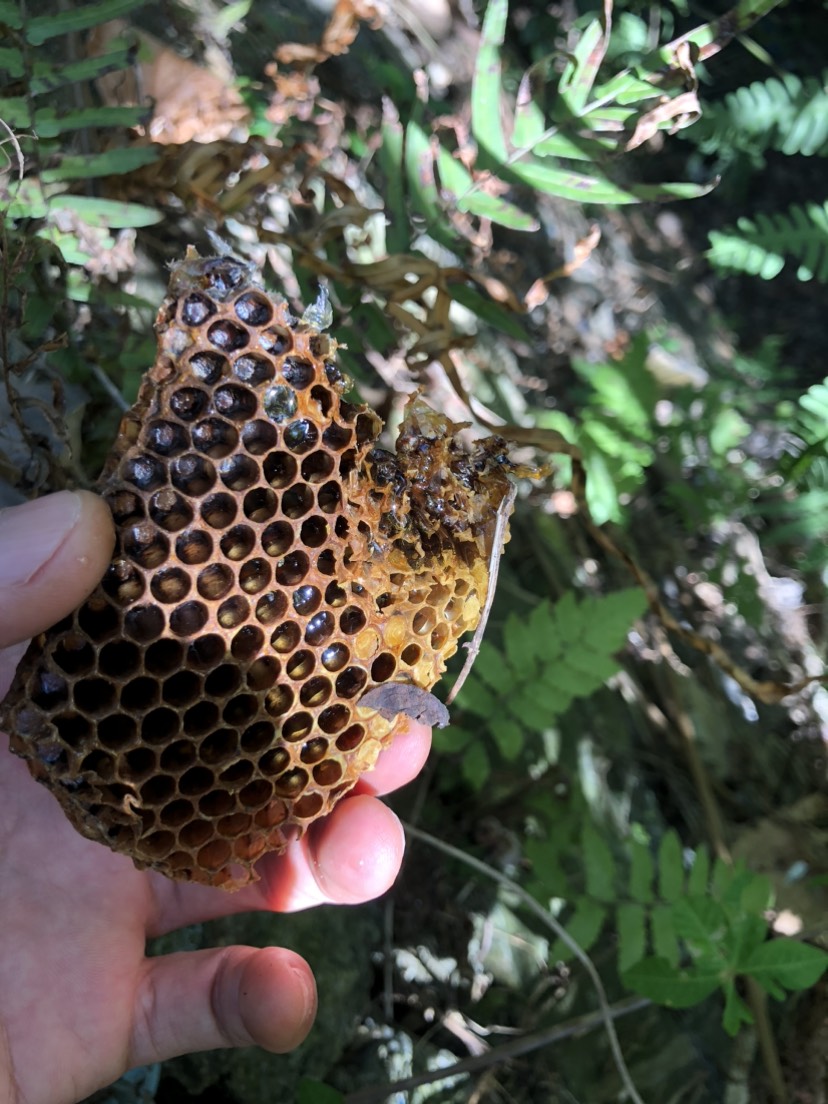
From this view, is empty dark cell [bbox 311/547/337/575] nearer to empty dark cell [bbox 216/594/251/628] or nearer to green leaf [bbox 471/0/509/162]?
empty dark cell [bbox 216/594/251/628]

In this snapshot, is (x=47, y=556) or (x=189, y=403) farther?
(x=189, y=403)

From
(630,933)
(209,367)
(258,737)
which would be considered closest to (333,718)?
(258,737)

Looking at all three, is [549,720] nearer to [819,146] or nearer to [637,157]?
[819,146]

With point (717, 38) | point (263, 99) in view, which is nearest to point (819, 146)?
point (717, 38)

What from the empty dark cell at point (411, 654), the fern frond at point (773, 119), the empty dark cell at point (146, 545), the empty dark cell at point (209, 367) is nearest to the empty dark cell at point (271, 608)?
the empty dark cell at point (146, 545)

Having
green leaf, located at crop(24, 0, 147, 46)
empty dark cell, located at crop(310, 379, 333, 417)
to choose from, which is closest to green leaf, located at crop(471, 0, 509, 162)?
green leaf, located at crop(24, 0, 147, 46)

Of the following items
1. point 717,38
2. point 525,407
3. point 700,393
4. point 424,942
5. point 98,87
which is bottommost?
point 424,942

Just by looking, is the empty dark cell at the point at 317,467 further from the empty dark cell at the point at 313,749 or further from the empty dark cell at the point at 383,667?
the empty dark cell at the point at 313,749

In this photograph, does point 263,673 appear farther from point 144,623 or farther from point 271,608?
point 144,623
